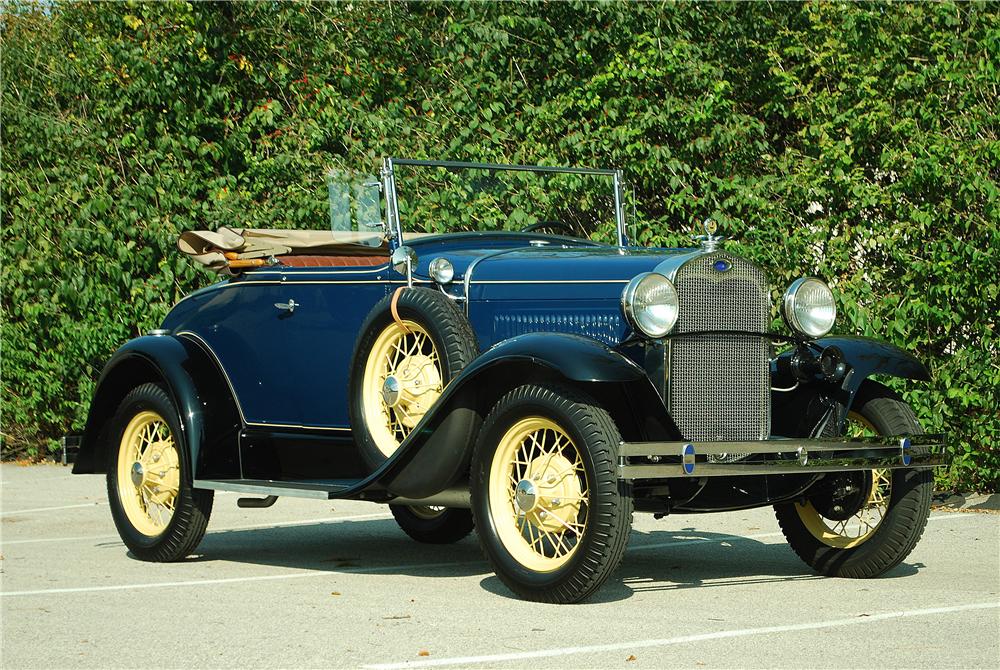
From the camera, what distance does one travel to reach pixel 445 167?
25.0ft

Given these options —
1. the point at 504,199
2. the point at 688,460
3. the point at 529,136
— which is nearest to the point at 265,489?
the point at 504,199

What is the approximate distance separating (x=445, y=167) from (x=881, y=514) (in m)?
2.88

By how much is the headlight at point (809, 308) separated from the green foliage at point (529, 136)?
132 inches

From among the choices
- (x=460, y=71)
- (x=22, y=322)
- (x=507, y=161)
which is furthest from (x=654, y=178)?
(x=22, y=322)

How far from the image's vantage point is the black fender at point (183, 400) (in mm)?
7434

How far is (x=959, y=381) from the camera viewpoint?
9.76m

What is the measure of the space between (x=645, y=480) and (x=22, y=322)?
33.0 ft

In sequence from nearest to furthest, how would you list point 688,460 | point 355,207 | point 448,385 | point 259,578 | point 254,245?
point 688,460 < point 448,385 < point 259,578 < point 355,207 < point 254,245

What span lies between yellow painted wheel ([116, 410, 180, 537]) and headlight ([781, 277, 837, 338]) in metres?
3.33

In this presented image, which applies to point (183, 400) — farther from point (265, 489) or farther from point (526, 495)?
point (526, 495)

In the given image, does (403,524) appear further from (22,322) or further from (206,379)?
(22,322)

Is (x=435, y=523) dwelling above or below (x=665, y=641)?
below

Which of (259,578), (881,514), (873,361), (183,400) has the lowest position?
(259,578)

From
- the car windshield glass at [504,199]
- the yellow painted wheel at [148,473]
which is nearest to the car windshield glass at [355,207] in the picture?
the car windshield glass at [504,199]
